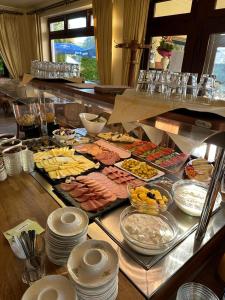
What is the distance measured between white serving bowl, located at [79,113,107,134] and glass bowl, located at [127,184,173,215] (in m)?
0.88

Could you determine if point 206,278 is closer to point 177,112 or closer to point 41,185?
point 177,112

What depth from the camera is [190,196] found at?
1.12 m

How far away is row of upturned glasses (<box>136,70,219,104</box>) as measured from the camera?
81 cm

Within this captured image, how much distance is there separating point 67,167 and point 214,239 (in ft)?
3.02

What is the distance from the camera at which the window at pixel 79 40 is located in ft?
14.9

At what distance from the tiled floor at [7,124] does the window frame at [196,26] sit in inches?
139

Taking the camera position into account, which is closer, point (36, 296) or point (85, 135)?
point (36, 296)

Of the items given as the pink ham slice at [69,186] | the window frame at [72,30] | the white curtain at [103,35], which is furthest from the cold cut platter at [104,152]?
the window frame at [72,30]

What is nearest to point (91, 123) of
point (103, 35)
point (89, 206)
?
point (89, 206)

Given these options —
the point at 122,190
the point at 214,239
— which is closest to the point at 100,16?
the point at 122,190

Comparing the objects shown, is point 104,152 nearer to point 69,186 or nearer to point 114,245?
point 69,186

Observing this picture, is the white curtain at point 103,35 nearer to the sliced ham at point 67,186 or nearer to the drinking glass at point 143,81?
the sliced ham at point 67,186

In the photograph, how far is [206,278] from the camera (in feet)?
3.43

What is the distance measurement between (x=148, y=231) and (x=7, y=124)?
5.09m
